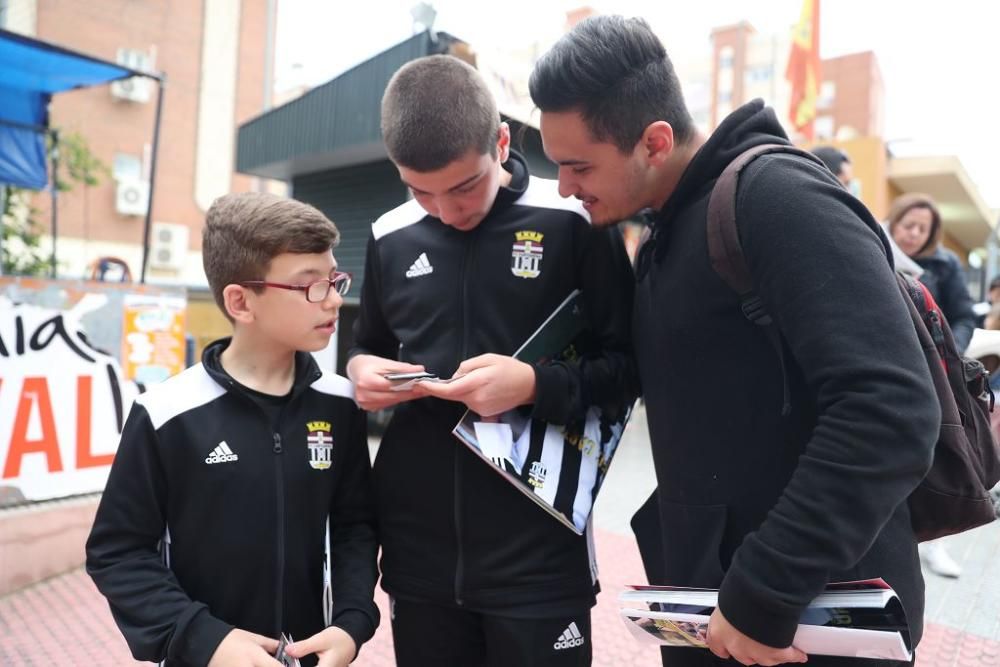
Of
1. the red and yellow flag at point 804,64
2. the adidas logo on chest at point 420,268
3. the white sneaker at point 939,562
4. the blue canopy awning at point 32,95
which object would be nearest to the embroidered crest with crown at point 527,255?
the adidas logo on chest at point 420,268

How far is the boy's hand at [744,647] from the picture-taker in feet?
3.87

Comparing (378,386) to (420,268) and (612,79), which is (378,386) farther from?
(612,79)

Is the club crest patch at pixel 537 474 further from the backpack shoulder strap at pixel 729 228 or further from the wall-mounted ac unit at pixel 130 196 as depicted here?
the wall-mounted ac unit at pixel 130 196

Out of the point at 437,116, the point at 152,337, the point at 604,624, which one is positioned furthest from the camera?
the point at 152,337

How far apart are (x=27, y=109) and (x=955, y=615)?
8.19 meters

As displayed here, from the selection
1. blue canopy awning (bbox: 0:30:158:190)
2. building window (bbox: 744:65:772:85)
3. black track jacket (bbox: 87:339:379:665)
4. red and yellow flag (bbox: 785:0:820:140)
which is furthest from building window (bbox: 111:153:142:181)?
building window (bbox: 744:65:772:85)

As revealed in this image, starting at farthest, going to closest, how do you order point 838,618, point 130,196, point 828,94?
point 828,94, point 130,196, point 838,618

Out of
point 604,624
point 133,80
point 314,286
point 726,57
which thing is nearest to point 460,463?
point 314,286

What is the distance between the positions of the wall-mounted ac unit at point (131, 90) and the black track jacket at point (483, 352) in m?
25.4

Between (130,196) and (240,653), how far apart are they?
25586 mm

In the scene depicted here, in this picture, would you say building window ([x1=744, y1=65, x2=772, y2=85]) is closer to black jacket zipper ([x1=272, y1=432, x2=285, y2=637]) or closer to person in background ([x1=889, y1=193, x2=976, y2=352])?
person in background ([x1=889, y1=193, x2=976, y2=352])

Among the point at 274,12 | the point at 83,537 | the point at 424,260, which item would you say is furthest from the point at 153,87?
the point at 424,260

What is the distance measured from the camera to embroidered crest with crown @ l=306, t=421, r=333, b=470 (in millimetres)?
1812

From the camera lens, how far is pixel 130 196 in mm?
23812
